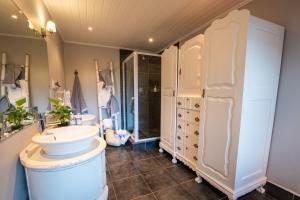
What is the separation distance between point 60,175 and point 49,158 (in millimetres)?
182

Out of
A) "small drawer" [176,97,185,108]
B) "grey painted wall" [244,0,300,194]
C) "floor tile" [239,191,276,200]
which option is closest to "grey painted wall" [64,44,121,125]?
"small drawer" [176,97,185,108]

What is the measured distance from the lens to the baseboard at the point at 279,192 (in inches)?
54.2

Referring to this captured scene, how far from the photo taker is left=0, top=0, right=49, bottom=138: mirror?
98 cm

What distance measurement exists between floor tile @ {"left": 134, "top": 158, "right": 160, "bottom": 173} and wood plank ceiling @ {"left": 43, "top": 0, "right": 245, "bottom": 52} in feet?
7.56

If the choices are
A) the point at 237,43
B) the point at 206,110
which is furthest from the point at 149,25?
the point at 206,110

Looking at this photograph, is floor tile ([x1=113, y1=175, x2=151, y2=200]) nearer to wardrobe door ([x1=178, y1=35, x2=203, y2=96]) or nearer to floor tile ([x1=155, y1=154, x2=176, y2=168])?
floor tile ([x1=155, y1=154, x2=176, y2=168])

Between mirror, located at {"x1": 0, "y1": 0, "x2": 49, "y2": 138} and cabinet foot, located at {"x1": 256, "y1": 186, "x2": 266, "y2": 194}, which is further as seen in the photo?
cabinet foot, located at {"x1": 256, "y1": 186, "x2": 266, "y2": 194}

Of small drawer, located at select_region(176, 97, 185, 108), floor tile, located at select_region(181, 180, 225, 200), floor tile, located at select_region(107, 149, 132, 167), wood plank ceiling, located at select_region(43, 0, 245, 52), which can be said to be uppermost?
wood plank ceiling, located at select_region(43, 0, 245, 52)

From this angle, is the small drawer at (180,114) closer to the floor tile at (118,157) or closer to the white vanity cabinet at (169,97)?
the white vanity cabinet at (169,97)

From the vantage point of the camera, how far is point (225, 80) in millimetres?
1371

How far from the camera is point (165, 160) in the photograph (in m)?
2.31

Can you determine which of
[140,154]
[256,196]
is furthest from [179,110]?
[256,196]

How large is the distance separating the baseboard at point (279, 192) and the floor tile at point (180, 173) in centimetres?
82

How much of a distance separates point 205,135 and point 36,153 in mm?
1710
